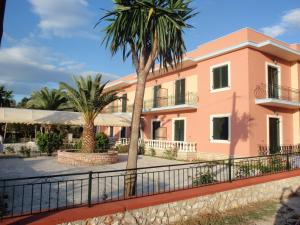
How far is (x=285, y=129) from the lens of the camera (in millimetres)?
18344

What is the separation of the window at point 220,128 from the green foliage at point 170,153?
3.03 meters

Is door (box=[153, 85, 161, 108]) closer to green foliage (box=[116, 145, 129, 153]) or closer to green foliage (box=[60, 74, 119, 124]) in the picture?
green foliage (box=[116, 145, 129, 153])

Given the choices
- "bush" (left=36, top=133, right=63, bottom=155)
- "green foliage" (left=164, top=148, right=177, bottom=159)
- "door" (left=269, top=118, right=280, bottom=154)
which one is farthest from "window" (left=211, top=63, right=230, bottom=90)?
"bush" (left=36, top=133, right=63, bottom=155)

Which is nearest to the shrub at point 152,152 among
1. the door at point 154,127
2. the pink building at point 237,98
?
the pink building at point 237,98

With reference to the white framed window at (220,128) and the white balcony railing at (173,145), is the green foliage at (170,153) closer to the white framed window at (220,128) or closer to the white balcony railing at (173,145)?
the white balcony railing at (173,145)

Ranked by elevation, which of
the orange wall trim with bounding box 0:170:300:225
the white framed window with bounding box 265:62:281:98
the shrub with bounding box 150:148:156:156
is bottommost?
the orange wall trim with bounding box 0:170:300:225

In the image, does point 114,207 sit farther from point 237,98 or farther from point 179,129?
point 179,129

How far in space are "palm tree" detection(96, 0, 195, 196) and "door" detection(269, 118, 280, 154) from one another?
11458mm

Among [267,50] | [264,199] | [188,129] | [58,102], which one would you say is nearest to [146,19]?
[264,199]

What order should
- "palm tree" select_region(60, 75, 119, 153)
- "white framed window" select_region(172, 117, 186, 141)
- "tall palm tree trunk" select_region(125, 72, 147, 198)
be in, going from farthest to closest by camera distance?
"white framed window" select_region(172, 117, 186, 141) < "palm tree" select_region(60, 75, 119, 153) < "tall palm tree trunk" select_region(125, 72, 147, 198)

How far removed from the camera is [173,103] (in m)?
22.9

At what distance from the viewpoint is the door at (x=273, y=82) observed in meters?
17.7

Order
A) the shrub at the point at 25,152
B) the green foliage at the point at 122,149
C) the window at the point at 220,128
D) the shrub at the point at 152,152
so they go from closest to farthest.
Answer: the window at the point at 220,128
the shrub at the point at 25,152
the shrub at the point at 152,152
the green foliage at the point at 122,149

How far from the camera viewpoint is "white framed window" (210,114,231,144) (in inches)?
680
